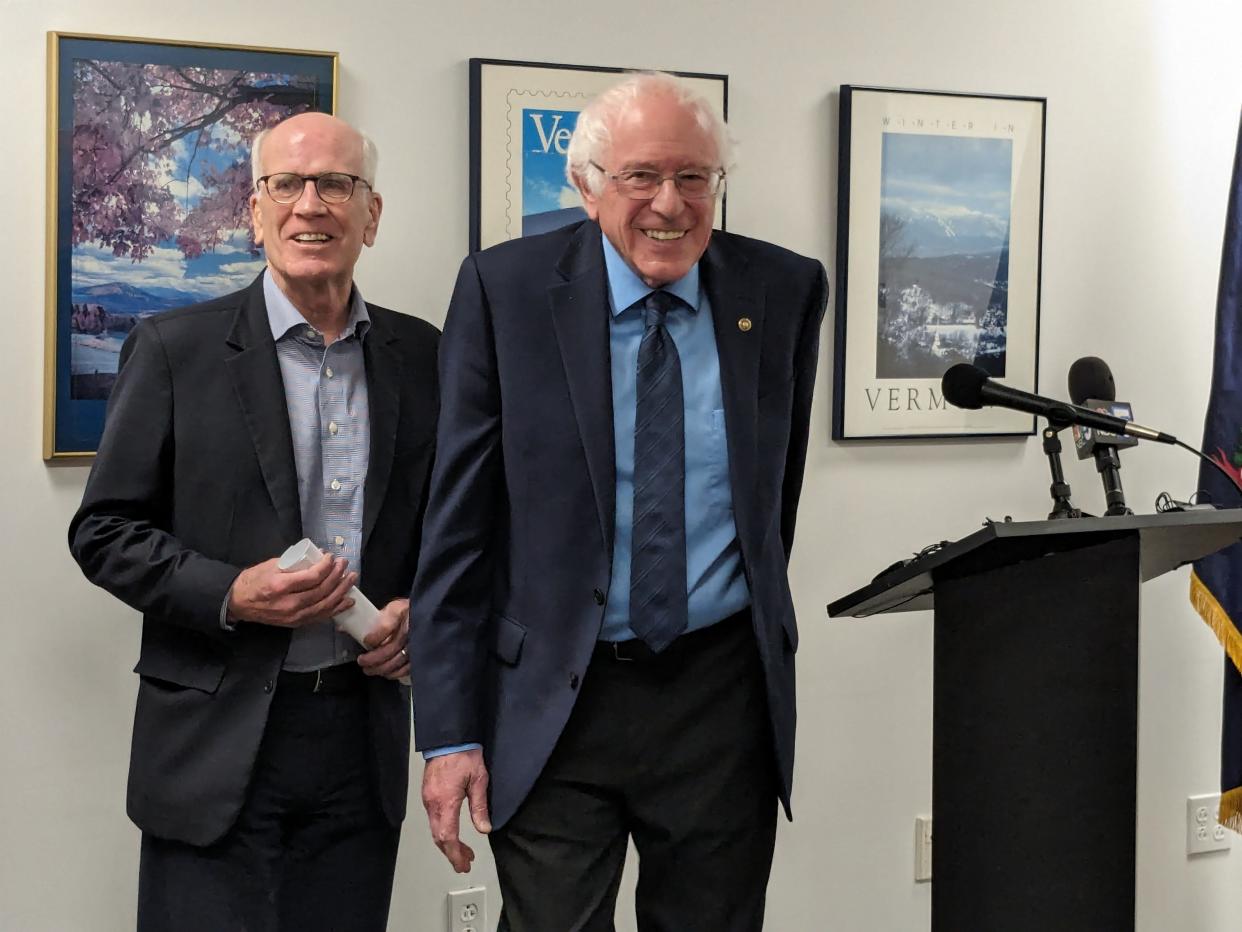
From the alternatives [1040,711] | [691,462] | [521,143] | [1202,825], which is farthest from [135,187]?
[1202,825]

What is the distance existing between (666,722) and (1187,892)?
2115 mm

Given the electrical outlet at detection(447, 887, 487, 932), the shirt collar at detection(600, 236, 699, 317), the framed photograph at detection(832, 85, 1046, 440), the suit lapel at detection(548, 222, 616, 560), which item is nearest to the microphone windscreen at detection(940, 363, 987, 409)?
the shirt collar at detection(600, 236, 699, 317)

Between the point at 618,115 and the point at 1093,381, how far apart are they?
122 cm

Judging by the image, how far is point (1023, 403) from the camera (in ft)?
5.47

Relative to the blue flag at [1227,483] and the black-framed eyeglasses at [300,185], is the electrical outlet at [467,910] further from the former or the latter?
the blue flag at [1227,483]

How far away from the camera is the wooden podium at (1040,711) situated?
154 centimetres

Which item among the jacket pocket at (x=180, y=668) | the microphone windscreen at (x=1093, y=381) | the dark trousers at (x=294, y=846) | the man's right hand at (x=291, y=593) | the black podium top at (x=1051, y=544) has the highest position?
the microphone windscreen at (x=1093, y=381)

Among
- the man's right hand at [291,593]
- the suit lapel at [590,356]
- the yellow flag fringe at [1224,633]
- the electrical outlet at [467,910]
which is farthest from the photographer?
the yellow flag fringe at [1224,633]

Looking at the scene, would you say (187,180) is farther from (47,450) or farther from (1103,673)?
(1103,673)

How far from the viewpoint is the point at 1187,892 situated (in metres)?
3.13

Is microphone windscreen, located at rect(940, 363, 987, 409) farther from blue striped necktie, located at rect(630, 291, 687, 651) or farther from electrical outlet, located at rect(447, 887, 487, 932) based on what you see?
electrical outlet, located at rect(447, 887, 487, 932)

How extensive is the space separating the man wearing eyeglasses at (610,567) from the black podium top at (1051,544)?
0.60 feet

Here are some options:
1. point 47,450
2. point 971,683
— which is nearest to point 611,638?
point 971,683

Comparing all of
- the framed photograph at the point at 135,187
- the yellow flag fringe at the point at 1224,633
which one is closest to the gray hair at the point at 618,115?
the framed photograph at the point at 135,187
